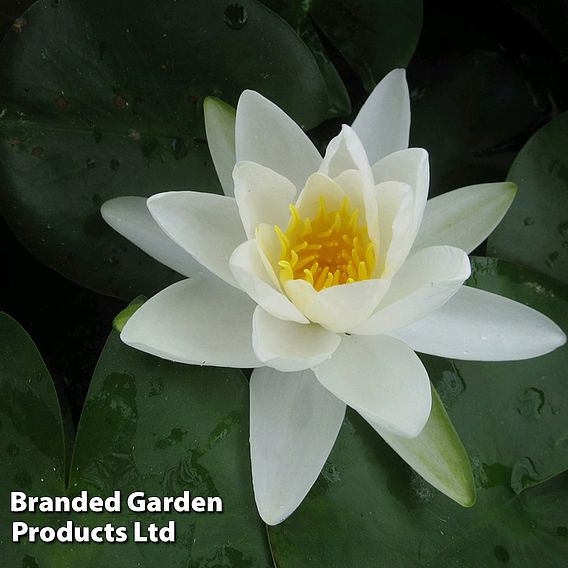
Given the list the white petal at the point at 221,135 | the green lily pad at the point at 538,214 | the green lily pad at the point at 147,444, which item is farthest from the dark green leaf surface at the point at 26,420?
the green lily pad at the point at 538,214

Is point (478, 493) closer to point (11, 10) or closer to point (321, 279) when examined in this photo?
point (321, 279)

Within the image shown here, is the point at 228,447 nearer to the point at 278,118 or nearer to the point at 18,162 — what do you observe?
the point at 278,118

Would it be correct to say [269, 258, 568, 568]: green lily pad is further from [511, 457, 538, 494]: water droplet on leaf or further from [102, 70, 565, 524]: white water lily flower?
[102, 70, 565, 524]: white water lily flower

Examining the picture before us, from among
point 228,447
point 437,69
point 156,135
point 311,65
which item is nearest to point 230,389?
point 228,447

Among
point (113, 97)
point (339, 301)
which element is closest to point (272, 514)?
point (339, 301)

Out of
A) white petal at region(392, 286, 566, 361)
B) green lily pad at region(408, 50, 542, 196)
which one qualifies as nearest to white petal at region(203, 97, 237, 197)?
white petal at region(392, 286, 566, 361)

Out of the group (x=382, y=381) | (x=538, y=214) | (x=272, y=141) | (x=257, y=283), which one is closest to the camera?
(x=257, y=283)
